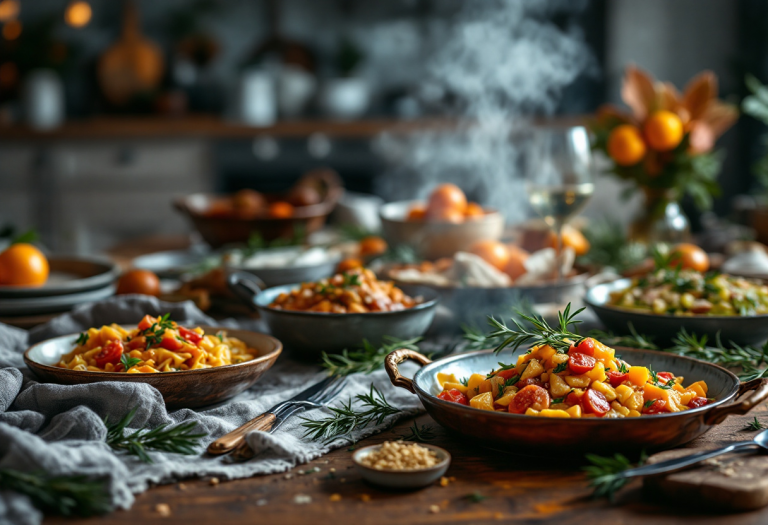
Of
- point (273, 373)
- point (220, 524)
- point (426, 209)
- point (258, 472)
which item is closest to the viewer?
point (220, 524)

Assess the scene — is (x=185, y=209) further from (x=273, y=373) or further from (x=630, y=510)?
(x=630, y=510)

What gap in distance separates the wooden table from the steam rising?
174 inches

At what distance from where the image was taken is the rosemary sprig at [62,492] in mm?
885

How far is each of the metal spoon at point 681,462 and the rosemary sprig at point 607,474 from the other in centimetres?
1

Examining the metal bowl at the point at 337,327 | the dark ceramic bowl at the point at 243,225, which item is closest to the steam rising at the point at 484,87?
the dark ceramic bowl at the point at 243,225

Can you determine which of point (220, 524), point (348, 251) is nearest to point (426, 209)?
point (348, 251)

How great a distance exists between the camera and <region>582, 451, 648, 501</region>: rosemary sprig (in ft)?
2.98

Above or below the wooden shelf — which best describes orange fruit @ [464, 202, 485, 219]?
below

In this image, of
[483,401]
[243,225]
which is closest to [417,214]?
[243,225]

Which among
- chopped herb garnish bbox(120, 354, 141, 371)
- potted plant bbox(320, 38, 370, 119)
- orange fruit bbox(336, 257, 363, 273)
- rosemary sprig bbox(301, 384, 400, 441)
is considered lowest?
rosemary sprig bbox(301, 384, 400, 441)

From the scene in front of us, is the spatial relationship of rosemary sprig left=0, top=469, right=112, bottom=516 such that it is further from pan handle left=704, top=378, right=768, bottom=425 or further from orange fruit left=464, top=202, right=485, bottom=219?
orange fruit left=464, top=202, right=485, bottom=219

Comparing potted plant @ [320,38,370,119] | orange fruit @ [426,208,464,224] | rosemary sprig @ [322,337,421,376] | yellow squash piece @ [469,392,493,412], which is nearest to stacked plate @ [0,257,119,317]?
rosemary sprig @ [322,337,421,376]

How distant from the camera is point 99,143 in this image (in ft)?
17.4

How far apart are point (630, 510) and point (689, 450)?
169 millimetres
